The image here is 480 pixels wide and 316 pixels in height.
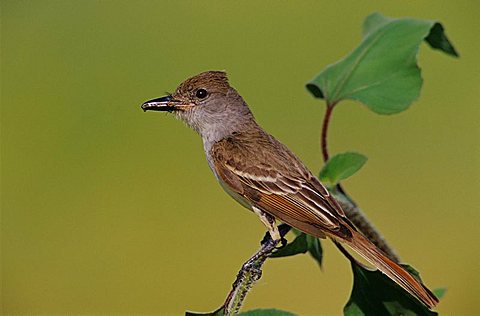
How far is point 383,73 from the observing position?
150 cm

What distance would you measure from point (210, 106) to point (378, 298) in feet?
2.22

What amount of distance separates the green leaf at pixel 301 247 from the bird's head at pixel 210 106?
0.44m

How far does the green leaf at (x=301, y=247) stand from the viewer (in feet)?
3.84

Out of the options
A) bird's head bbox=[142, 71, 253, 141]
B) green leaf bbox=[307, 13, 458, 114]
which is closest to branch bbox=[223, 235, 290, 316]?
green leaf bbox=[307, 13, 458, 114]

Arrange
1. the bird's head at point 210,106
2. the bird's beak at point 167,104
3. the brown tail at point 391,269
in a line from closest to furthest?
1. the brown tail at point 391,269
2. the bird's beak at point 167,104
3. the bird's head at point 210,106

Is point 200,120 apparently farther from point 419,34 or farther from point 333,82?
point 419,34

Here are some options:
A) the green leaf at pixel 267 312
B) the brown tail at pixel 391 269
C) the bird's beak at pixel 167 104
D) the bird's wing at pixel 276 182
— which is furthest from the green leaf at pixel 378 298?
the bird's beak at pixel 167 104

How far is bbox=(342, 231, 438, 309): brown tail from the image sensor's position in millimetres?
1163

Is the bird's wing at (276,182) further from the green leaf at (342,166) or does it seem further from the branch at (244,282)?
the branch at (244,282)

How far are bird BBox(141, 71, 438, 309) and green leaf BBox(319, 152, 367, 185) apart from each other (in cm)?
5

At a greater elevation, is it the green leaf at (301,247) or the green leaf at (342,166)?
the green leaf at (342,166)

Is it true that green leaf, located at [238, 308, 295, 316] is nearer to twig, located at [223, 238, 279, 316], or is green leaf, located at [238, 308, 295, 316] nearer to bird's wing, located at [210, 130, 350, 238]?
twig, located at [223, 238, 279, 316]

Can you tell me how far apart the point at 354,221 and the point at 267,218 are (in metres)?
0.21

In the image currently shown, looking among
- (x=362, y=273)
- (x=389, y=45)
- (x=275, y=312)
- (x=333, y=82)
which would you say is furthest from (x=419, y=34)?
(x=275, y=312)
